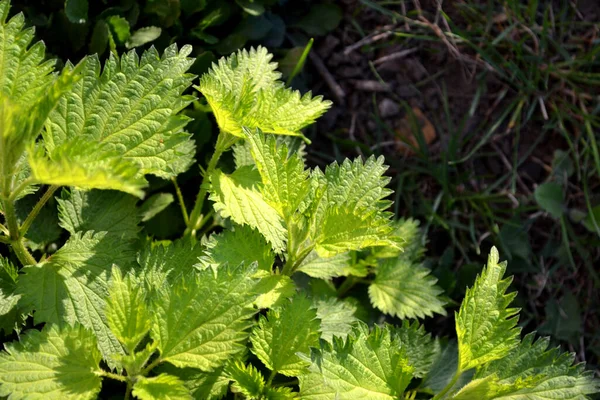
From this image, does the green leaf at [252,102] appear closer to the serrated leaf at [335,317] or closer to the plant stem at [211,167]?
the plant stem at [211,167]

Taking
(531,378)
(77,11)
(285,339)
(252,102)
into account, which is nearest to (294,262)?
(285,339)

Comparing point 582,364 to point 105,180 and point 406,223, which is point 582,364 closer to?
point 406,223

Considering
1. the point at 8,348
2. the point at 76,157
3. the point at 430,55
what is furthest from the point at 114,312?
the point at 430,55

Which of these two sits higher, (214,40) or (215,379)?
(214,40)

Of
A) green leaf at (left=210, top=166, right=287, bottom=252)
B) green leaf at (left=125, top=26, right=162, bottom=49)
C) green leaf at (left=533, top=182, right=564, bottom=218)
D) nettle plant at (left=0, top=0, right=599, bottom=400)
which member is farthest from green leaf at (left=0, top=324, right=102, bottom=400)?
green leaf at (left=533, top=182, right=564, bottom=218)

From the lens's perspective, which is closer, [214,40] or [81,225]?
[81,225]

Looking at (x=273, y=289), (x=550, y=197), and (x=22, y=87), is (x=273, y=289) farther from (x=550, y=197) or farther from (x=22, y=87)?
(x=550, y=197)
